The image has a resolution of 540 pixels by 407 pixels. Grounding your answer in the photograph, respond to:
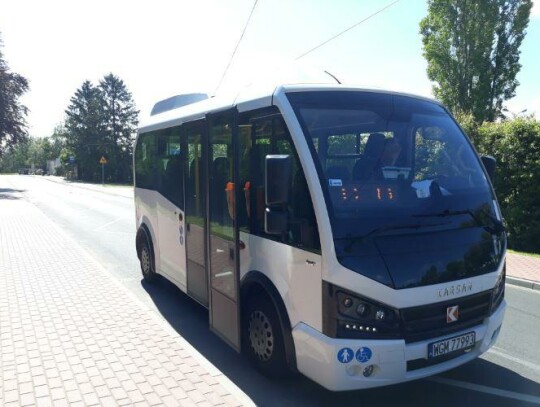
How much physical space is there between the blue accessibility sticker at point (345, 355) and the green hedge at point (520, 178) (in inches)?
372

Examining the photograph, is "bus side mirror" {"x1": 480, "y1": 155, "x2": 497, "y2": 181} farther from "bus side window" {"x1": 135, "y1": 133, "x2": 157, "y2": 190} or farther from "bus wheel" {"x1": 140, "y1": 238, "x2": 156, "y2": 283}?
"bus wheel" {"x1": 140, "y1": 238, "x2": 156, "y2": 283}

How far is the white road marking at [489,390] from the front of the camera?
3904mm

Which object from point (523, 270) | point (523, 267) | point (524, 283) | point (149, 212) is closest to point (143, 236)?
point (149, 212)

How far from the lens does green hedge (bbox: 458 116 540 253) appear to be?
425 inches

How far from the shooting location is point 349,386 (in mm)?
3340

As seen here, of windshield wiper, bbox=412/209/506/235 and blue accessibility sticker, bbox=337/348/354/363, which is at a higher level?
windshield wiper, bbox=412/209/506/235

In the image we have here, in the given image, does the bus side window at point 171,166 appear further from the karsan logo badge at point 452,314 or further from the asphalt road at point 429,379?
the karsan logo badge at point 452,314

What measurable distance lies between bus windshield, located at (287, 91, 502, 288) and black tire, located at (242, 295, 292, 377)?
1.10 m

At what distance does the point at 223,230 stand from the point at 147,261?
11.6 ft

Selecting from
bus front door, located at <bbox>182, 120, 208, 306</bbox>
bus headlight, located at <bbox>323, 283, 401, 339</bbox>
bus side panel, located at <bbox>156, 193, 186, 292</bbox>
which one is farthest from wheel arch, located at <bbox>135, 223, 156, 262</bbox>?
bus headlight, located at <bbox>323, 283, 401, 339</bbox>

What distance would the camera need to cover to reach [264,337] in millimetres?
4148

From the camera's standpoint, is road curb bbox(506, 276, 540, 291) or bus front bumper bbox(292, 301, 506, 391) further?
road curb bbox(506, 276, 540, 291)

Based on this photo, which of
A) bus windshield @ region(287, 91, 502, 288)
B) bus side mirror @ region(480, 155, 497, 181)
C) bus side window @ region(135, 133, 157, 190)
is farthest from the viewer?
bus side window @ region(135, 133, 157, 190)

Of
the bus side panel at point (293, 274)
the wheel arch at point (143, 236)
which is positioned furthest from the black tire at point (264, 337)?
the wheel arch at point (143, 236)
